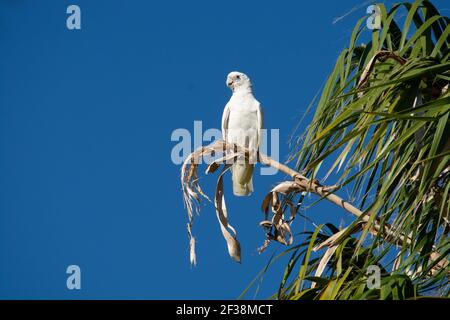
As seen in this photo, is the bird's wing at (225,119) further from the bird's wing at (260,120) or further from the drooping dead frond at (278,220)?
the drooping dead frond at (278,220)

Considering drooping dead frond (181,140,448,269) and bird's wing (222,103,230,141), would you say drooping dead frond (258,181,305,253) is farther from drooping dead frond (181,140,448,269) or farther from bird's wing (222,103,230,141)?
bird's wing (222,103,230,141)

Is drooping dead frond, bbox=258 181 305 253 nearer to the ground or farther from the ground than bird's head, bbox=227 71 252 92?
nearer to the ground

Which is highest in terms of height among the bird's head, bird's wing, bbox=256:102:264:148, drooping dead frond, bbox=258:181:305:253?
the bird's head

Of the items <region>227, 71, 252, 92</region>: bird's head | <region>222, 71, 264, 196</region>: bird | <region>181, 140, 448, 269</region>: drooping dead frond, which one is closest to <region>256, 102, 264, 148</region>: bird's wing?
<region>222, 71, 264, 196</region>: bird

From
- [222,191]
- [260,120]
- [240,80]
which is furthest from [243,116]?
[222,191]

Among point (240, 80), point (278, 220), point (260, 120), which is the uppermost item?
point (240, 80)

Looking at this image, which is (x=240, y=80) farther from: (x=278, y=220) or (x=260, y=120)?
(x=278, y=220)

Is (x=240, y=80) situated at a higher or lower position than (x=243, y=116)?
higher

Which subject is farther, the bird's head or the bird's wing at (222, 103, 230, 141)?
the bird's head
